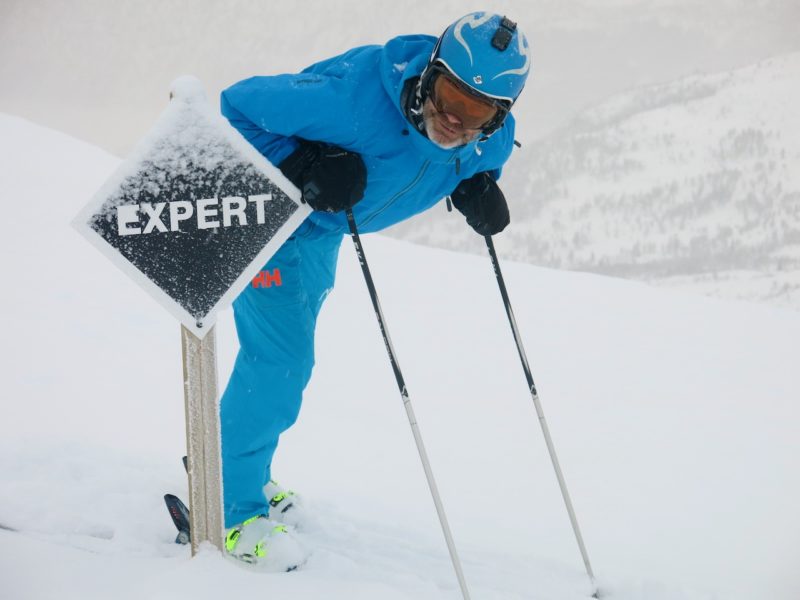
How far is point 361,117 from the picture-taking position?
6.41ft

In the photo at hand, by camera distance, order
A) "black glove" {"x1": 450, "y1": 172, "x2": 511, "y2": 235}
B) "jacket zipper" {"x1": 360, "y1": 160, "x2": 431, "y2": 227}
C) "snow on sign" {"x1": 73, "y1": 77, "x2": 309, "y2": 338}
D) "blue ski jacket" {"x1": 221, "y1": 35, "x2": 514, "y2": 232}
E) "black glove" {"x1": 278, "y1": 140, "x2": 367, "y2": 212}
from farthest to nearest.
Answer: "black glove" {"x1": 450, "y1": 172, "x2": 511, "y2": 235}
"jacket zipper" {"x1": 360, "y1": 160, "x2": 431, "y2": 227}
"blue ski jacket" {"x1": 221, "y1": 35, "x2": 514, "y2": 232}
"black glove" {"x1": 278, "y1": 140, "x2": 367, "y2": 212}
"snow on sign" {"x1": 73, "y1": 77, "x2": 309, "y2": 338}

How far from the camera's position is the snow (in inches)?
83.4

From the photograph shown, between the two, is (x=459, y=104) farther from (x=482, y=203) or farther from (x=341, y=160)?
(x=482, y=203)

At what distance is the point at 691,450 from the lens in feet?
11.7

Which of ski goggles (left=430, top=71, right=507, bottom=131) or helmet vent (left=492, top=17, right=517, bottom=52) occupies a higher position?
helmet vent (left=492, top=17, right=517, bottom=52)

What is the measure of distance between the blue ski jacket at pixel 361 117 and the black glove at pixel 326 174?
54 mm

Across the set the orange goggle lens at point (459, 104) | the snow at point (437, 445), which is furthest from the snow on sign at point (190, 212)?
the snow at point (437, 445)

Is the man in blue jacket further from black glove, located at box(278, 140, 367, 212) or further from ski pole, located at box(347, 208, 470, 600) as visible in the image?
ski pole, located at box(347, 208, 470, 600)

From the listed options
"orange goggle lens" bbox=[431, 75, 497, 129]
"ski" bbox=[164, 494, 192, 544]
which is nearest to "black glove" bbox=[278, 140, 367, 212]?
"orange goggle lens" bbox=[431, 75, 497, 129]

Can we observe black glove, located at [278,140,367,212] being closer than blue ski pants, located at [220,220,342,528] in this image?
Yes

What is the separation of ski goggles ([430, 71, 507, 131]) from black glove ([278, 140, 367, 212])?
29 cm

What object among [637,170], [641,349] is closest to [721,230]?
[637,170]

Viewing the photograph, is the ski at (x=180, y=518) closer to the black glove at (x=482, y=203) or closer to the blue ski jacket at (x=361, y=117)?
the blue ski jacket at (x=361, y=117)

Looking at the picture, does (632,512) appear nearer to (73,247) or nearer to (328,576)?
(328,576)
